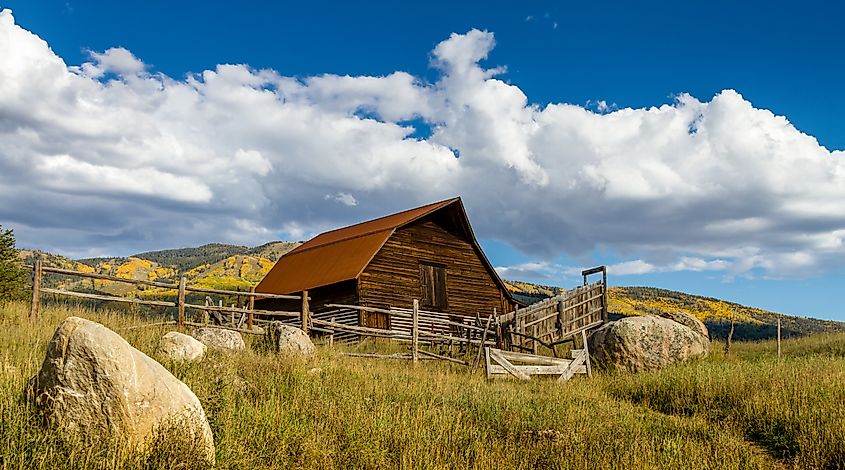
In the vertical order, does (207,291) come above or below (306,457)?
above

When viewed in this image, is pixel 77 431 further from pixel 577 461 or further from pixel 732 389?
pixel 732 389

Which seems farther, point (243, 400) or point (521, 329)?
point (521, 329)

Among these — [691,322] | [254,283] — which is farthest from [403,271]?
[254,283]

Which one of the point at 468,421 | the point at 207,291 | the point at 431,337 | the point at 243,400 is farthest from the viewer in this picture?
the point at 431,337

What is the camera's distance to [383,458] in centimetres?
785

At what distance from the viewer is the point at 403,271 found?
94.4ft

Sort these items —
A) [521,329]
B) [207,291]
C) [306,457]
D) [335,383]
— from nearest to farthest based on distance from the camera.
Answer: [306,457] → [335,383] → [207,291] → [521,329]

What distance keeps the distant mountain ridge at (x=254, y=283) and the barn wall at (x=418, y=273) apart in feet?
86.9

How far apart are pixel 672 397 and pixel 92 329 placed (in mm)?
10795

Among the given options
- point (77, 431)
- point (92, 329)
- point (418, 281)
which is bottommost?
point (77, 431)

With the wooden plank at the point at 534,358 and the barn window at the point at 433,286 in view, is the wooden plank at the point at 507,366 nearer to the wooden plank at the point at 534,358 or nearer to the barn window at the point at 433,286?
the wooden plank at the point at 534,358

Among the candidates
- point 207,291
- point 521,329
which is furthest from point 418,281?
point 207,291

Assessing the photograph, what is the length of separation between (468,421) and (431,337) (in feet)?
38.7

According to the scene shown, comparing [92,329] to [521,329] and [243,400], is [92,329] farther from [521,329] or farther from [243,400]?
[521,329]
